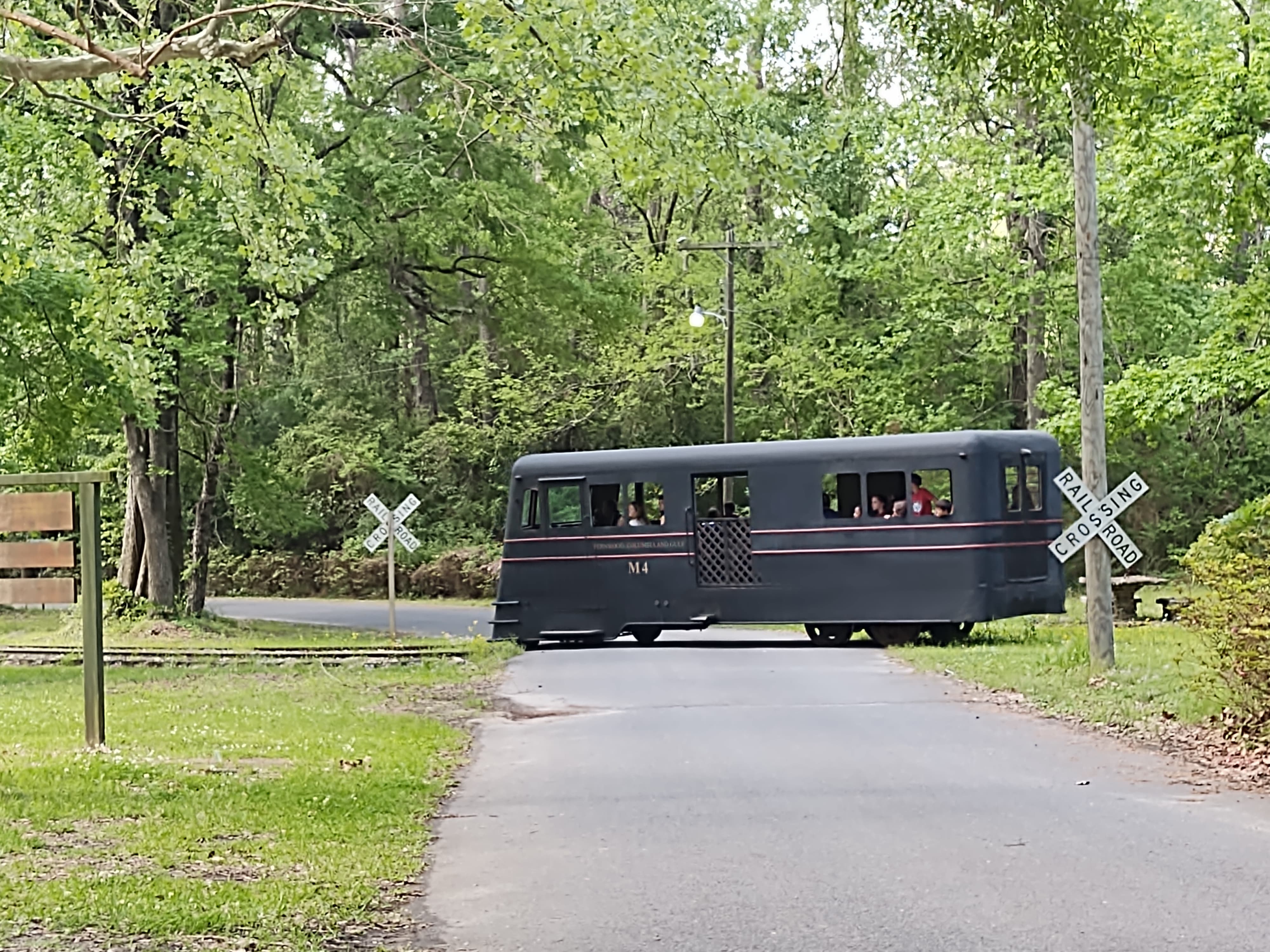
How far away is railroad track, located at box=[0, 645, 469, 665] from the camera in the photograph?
25.2 metres

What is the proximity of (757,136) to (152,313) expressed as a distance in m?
5.99

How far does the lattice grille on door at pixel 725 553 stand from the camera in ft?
81.6

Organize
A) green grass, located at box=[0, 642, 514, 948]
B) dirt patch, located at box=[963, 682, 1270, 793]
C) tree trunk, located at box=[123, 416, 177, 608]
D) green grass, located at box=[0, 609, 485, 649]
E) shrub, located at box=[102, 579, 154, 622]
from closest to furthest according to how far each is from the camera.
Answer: green grass, located at box=[0, 642, 514, 948] < dirt patch, located at box=[963, 682, 1270, 793] < green grass, located at box=[0, 609, 485, 649] < tree trunk, located at box=[123, 416, 177, 608] < shrub, located at box=[102, 579, 154, 622]

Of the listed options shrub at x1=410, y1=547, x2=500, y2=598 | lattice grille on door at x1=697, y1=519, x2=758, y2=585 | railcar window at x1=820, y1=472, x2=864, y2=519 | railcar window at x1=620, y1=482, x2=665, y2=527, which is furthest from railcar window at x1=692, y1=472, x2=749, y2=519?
shrub at x1=410, y1=547, x2=500, y2=598

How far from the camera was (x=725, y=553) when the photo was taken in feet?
82.2

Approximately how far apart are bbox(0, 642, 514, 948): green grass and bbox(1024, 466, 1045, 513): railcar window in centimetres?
906

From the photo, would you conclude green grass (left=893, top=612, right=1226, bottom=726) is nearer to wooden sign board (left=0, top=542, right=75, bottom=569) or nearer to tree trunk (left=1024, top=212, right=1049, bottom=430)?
wooden sign board (left=0, top=542, right=75, bottom=569)

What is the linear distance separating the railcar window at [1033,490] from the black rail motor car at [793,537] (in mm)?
23

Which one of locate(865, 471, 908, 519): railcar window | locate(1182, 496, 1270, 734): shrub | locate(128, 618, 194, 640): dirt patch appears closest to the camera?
locate(1182, 496, 1270, 734): shrub

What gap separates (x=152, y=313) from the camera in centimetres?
1496

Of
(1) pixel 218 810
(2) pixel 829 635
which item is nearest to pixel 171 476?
(2) pixel 829 635

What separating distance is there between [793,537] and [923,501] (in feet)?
5.97

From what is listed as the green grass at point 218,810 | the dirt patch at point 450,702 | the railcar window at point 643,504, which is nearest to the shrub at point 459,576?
the railcar window at point 643,504

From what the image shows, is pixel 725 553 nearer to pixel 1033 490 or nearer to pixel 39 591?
pixel 1033 490
